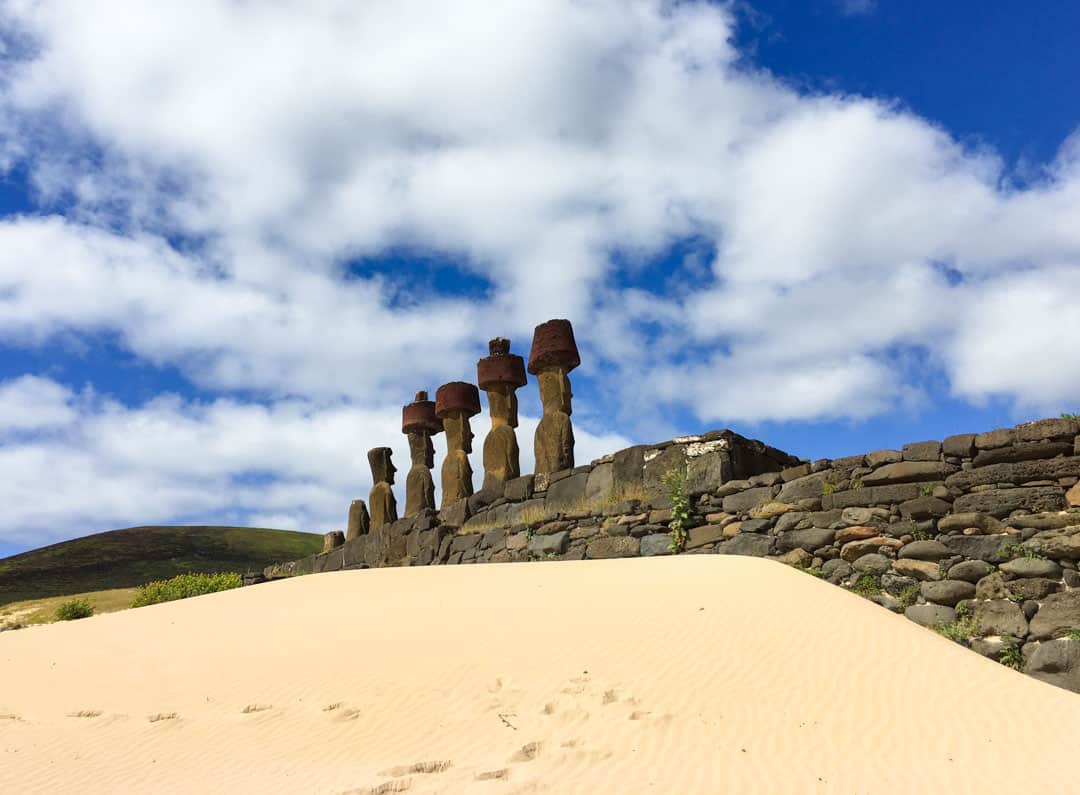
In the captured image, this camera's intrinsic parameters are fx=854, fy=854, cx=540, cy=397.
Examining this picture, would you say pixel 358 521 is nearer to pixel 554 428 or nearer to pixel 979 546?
pixel 554 428

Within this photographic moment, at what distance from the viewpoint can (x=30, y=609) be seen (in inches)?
847

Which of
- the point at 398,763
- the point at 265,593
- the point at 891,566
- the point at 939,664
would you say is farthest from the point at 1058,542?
the point at 265,593

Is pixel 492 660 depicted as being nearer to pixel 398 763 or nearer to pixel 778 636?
pixel 398 763

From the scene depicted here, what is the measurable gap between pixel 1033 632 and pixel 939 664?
5.10ft

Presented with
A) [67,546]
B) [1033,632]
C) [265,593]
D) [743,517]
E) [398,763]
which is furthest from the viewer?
[67,546]

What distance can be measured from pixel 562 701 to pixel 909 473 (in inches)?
203

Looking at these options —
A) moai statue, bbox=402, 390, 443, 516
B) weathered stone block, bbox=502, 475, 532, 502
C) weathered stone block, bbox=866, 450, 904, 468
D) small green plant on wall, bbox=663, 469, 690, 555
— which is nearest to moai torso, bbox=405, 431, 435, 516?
moai statue, bbox=402, 390, 443, 516

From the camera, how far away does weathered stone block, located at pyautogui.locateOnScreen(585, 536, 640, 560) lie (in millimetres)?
11594

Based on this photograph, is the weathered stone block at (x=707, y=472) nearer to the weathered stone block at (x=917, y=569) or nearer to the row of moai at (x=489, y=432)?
the weathered stone block at (x=917, y=569)

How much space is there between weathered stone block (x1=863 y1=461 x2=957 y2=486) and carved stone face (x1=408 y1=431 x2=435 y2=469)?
39.5 feet

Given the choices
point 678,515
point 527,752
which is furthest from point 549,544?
point 527,752

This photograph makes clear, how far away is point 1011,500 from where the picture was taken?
28.0 ft

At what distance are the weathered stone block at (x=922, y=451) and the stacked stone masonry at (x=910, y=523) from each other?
2 cm

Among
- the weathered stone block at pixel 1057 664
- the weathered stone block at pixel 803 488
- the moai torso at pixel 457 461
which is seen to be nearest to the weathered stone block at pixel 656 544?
the weathered stone block at pixel 803 488
